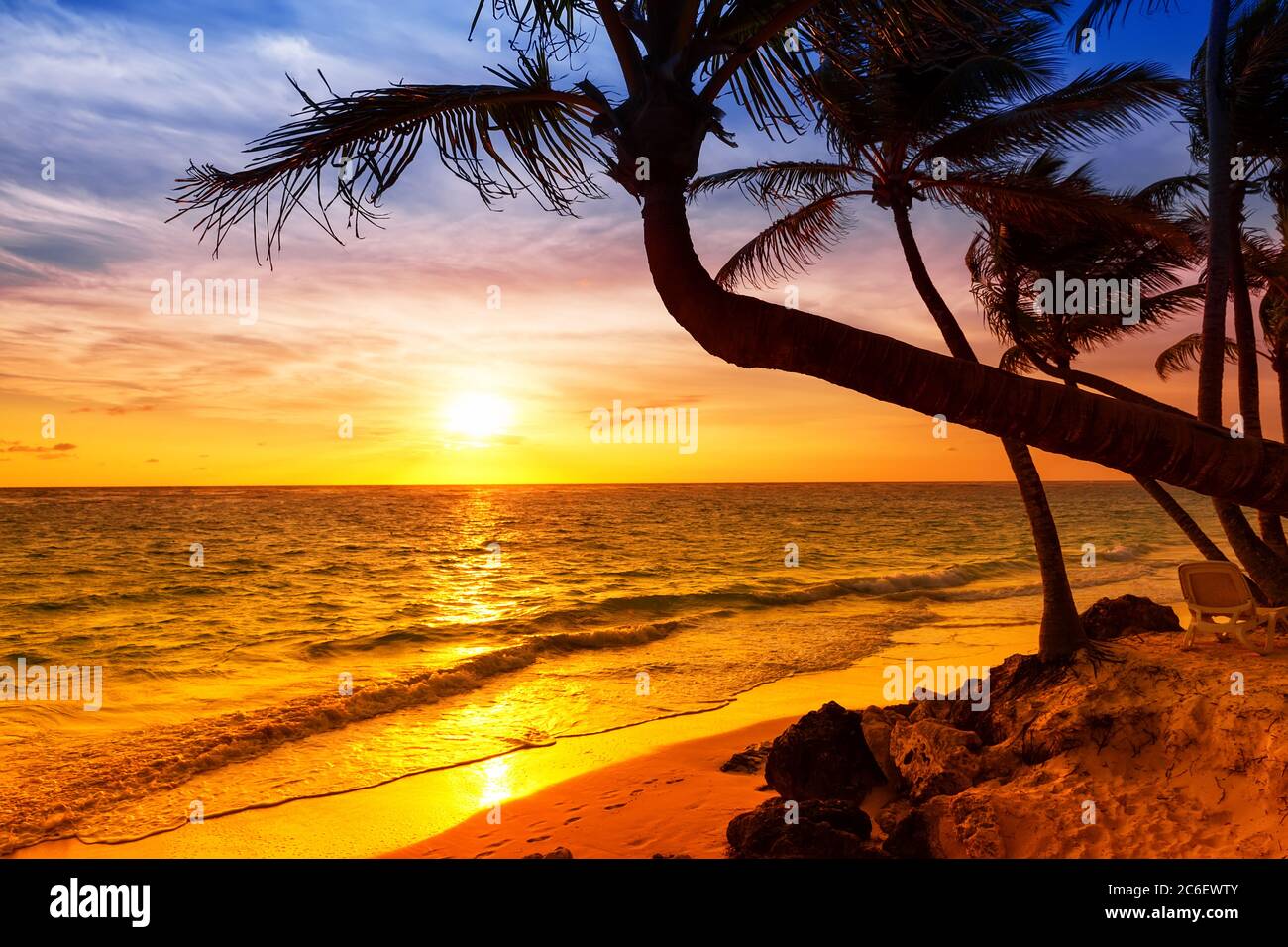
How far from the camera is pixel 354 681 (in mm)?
12531

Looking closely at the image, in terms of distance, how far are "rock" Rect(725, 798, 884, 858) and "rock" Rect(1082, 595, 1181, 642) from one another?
3758 millimetres

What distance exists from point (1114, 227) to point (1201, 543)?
13.6 ft

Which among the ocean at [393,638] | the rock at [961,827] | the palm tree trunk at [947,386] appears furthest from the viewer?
the ocean at [393,638]

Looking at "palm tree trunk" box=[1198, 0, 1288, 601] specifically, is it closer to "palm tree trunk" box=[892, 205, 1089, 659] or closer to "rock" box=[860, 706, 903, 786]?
"palm tree trunk" box=[892, 205, 1089, 659]

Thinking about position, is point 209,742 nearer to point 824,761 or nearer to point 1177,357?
point 824,761

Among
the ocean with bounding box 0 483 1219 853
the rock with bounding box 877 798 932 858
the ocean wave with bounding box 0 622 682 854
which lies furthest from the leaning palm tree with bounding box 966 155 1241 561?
the ocean wave with bounding box 0 622 682 854

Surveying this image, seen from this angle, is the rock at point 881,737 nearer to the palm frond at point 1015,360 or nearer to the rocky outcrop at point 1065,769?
the rocky outcrop at point 1065,769

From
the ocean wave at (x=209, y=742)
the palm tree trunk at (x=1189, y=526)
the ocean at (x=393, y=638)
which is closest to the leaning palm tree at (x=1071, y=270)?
the palm tree trunk at (x=1189, y=526)

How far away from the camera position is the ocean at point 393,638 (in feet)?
28.6

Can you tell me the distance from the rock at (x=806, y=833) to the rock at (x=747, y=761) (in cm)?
200

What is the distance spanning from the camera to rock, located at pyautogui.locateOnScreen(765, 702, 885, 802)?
6.26m

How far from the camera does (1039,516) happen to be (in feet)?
23.5
